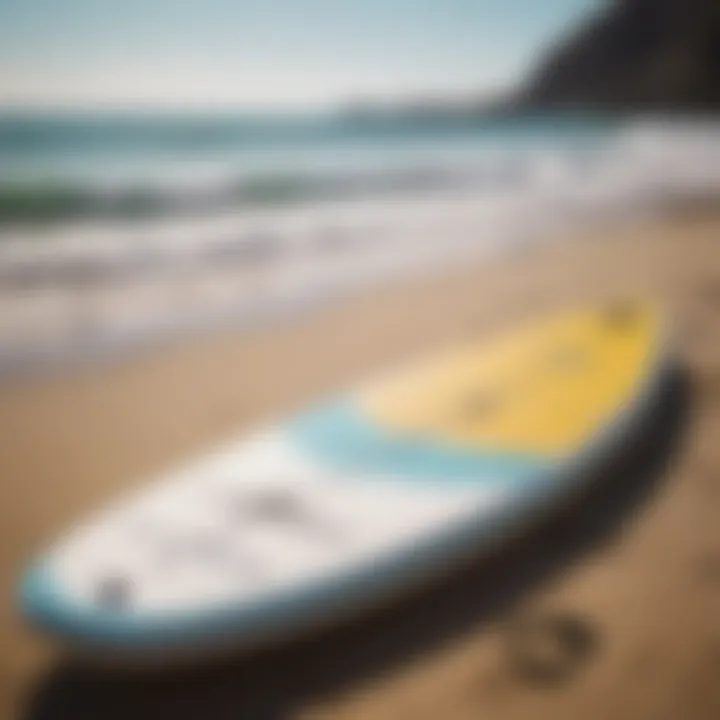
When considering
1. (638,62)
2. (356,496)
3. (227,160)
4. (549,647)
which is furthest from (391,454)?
(638,62)

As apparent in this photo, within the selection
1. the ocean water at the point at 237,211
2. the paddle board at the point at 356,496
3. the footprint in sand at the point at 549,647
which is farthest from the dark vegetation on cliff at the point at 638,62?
the footprint in sand at the point at 549,647

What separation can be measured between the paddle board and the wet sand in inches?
0.8

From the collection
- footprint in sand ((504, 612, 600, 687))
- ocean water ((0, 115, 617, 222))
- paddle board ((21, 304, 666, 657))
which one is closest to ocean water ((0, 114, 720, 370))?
ocean water ((0, 115, 617, 222))

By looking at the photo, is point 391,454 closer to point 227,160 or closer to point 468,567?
point 468,567

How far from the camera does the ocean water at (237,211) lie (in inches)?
28.5

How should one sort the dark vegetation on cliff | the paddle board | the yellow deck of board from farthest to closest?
1. the dark vegetation on cliff
2. the yellow deck of board
3. the paddle board

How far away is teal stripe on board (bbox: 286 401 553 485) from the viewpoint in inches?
26.1

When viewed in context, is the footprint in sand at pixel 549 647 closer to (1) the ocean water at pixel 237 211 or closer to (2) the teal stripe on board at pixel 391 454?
(2) the teal stripe on board at pixel 391 454

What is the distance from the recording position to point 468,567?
637 millimetres

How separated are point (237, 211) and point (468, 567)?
34 centimetres

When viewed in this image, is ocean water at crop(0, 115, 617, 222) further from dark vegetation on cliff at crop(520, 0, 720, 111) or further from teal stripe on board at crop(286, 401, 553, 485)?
teal stripe on board at crop(286, 401, 553, 485)

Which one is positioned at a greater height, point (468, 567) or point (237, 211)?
point (237, 211)

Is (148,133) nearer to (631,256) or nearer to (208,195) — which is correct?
(208,195)

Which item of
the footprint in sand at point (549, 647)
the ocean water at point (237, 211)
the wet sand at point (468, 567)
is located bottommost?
the footprint in sand at point (549, 647)
